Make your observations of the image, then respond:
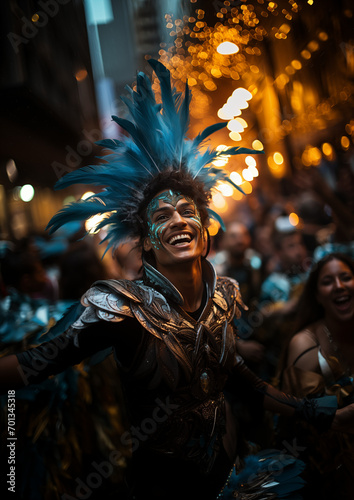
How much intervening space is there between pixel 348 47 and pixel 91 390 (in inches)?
136

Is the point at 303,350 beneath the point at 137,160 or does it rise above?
beneath

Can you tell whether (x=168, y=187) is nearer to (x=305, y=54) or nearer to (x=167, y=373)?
(x=167, y=373)

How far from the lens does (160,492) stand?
156cm

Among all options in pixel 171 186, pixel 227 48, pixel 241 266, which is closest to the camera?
pixel 171 186

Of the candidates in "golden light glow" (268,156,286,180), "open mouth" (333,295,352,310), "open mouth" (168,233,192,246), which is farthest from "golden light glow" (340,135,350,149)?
"open mouth" (168,233,192,246)

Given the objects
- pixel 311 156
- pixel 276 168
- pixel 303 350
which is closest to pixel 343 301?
pixel 303 350

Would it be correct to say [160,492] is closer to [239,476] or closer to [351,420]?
[239,476]

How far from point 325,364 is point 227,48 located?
2.78 metres

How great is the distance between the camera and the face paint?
1650mm

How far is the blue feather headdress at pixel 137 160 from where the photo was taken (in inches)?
66.2

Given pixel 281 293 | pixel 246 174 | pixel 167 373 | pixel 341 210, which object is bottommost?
pixel 281 293

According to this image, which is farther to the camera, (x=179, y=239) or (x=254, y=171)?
(x=254, y=171)

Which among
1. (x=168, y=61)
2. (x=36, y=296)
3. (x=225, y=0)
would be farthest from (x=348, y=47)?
(x=36, y=296)

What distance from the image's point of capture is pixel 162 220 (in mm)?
1662
